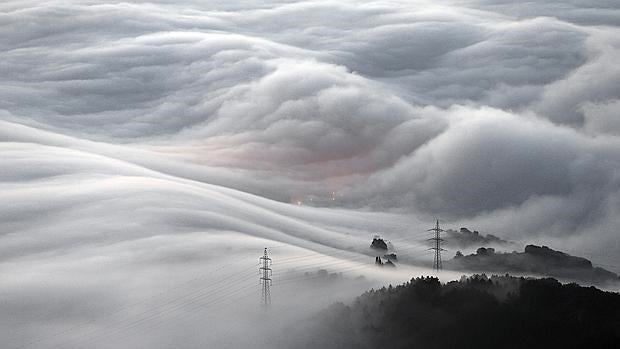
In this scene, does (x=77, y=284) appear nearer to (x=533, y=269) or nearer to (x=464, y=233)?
(x=533, y=269)

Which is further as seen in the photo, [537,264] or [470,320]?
[537,264]

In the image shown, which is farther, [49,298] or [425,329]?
[49,298]

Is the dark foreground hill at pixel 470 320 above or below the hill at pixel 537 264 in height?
below

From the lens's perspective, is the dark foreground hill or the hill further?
the hill

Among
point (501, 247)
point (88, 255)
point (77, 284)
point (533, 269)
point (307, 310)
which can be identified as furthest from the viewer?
point (501, 247)

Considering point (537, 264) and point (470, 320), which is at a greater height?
point (537, 264)

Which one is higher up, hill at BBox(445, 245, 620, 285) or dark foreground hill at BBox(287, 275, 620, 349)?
hill at BBox(445, 245, 620, 285)

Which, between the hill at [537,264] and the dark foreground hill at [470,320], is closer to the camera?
the dark foreground hill at [470,320]

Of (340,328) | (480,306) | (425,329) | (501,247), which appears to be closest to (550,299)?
(480,306)
